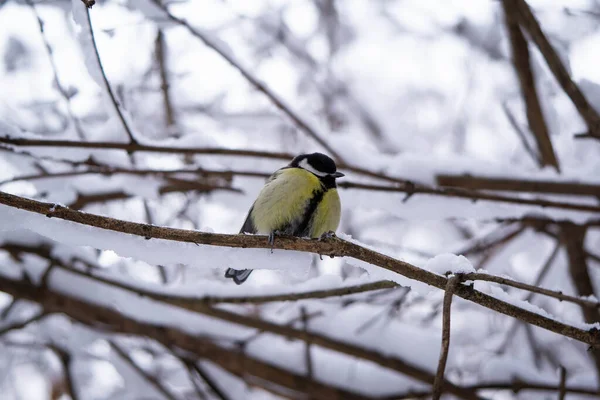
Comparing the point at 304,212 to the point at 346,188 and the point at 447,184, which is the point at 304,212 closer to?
the point at 346,188

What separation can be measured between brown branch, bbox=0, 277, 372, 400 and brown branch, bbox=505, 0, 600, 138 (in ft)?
5.75

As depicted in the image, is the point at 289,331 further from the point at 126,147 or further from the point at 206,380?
the point at 126,147

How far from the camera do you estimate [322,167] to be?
270cm

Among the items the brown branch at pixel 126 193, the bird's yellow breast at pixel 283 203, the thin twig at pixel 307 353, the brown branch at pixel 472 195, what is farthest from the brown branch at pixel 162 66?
the thin twig at pixel 307 353

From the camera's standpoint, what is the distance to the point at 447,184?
10.2ft

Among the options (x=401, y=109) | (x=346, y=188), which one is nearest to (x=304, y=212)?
(x=346, y=188)

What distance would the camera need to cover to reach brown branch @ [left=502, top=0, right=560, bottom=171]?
2791 mm

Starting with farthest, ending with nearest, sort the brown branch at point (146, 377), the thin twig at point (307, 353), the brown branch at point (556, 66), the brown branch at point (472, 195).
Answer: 1. the brown branch at point (146, 377)
2. the thin twig at point (307, 353)
3. the brown branch at point (472, 195)
4. the brown branch at point (556, 66)

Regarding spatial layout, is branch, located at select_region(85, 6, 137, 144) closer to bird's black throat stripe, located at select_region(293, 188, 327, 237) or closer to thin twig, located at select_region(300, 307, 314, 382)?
bird's black throat stripe, located at select_region(293, 188, 327, 237)

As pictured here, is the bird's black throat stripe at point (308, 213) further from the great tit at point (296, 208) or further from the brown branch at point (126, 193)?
the brown branch at point (126, 193)

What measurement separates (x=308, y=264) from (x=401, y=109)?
5022mm

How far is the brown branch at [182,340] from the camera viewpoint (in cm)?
308

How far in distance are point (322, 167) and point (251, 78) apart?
0.54 meters

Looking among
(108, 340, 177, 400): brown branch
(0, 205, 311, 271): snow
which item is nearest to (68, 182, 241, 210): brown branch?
(108, 340, 177, 400): brown branch
